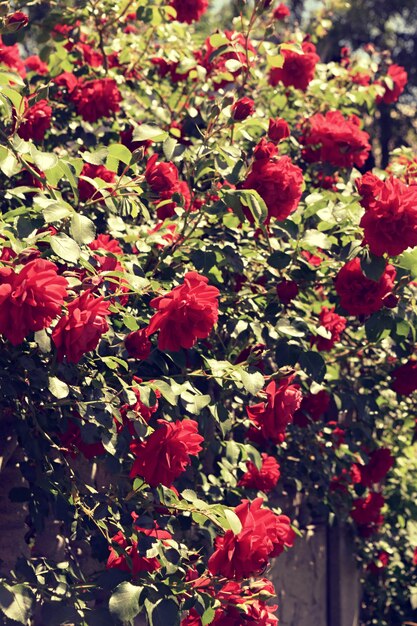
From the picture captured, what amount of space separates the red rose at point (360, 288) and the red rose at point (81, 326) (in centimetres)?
89

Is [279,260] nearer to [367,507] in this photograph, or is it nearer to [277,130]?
[277,130]

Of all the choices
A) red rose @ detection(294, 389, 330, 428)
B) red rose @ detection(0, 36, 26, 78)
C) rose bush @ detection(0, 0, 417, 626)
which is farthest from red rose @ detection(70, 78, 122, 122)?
red rose @ detection(294, 389, 330, 428)

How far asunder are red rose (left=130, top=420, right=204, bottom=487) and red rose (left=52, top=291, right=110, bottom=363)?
0.29 metres

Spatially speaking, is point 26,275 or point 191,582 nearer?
point 26,275

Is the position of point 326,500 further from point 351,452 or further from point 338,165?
point 338,165

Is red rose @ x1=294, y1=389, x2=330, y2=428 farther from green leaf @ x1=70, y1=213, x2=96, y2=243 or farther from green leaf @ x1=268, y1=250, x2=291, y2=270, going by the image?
green leaf @ x1=70, y1=213, x2=96, y2=243

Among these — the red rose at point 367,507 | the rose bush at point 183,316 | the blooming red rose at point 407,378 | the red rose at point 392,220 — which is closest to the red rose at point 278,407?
the rose bush at point 183,316

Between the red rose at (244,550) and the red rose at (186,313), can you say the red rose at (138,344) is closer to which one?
the red rose at (186,313)

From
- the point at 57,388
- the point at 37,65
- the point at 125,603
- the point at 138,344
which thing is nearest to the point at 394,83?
the point at 37,65

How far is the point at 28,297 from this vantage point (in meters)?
1.79

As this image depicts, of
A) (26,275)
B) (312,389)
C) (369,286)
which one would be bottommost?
(312,389)

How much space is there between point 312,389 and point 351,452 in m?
0.70

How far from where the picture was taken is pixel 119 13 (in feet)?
11.2

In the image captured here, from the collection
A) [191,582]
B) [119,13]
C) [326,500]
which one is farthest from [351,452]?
[119,13]
